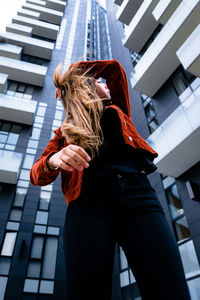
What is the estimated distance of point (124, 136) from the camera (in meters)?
1.41

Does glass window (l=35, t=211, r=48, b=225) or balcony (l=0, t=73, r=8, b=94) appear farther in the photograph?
balcony (l=0, t=73, r=8, b=94)

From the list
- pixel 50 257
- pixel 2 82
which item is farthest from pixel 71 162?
pixel 2 82

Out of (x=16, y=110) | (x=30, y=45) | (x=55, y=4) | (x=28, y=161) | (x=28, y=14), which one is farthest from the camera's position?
(x=55, y=4)

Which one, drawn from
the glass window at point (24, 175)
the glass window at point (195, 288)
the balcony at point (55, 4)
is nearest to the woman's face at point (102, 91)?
the glass window at point (195, 288)

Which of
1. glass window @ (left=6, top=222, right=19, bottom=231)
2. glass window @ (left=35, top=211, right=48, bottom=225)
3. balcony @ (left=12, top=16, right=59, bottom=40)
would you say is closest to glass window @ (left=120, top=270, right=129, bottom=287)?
glass window @ (left=35, top=211, right=48, bottom=225)

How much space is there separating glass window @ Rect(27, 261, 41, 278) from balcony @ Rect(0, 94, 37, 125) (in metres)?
9.65

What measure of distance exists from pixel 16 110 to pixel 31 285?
10.9 metres

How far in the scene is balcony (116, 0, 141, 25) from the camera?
1567 cm

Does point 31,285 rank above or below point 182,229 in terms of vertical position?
below

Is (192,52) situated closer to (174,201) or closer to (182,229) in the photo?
(174,201)

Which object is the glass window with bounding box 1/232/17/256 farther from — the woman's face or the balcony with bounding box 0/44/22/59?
the balcony with bounding box 0/44/22/59

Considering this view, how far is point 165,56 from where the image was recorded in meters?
10.6

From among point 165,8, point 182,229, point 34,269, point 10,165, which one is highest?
point 165,8

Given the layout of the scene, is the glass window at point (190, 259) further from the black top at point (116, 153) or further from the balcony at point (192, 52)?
the black top at point (116, 153)
